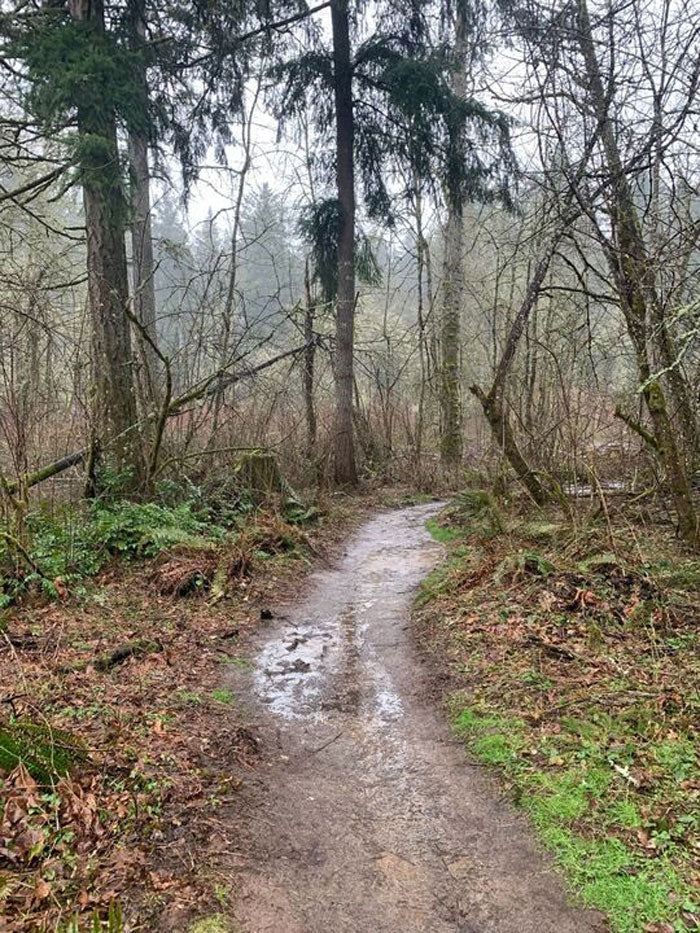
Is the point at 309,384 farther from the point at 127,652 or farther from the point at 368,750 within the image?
the point at 368,750

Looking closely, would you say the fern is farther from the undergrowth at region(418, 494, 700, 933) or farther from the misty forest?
the undergrowth at region(418, 494, 700, 933)

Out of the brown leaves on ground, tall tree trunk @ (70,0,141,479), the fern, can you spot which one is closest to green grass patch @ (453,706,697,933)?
the brown leaves on ground

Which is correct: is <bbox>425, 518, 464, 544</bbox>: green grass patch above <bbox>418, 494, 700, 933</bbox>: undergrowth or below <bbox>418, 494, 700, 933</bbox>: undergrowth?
above

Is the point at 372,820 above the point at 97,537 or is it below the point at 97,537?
below

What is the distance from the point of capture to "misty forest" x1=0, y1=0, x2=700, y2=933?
2.99m

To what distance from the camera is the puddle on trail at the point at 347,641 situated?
4.80m

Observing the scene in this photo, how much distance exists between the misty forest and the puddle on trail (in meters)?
0.05

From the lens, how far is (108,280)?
861cm

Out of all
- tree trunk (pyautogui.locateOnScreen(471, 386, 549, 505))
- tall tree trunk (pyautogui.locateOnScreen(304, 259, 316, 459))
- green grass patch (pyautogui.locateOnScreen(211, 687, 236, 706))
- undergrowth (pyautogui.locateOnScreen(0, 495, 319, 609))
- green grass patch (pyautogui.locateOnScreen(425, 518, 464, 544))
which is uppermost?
tall tree trunk (pyautogui.locateOnScreen(304, 259, 316, 459))

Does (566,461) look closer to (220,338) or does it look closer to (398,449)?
(220,338)

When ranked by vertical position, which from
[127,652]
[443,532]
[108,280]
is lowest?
[127,652]

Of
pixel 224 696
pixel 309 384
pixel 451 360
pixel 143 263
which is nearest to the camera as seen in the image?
pixel 224 696

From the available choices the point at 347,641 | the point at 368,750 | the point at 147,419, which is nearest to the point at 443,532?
the point at 347,641

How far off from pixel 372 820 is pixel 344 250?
1209cm
